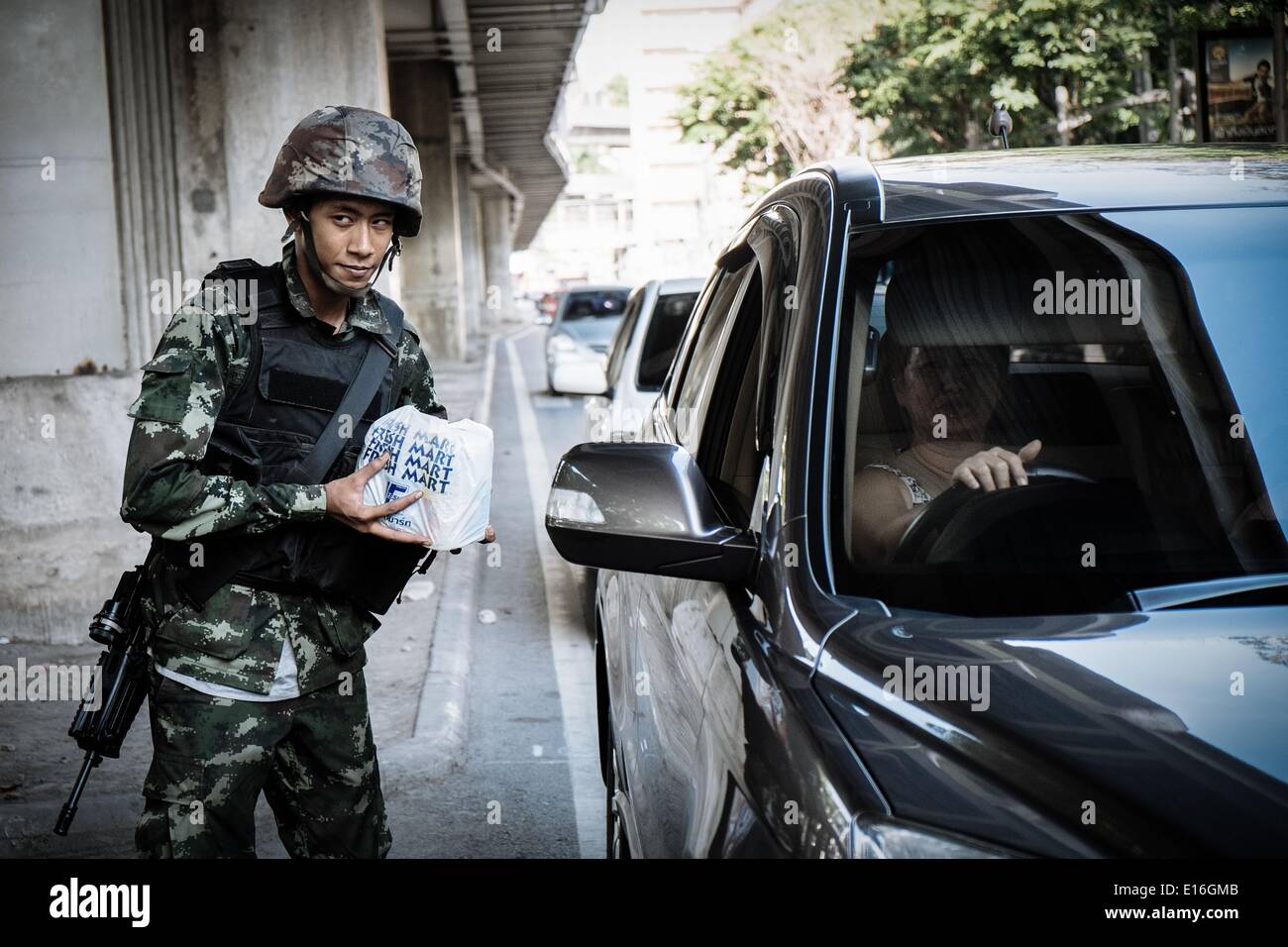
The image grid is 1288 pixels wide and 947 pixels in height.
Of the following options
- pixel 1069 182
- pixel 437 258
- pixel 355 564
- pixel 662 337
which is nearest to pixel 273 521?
pixel 355 564

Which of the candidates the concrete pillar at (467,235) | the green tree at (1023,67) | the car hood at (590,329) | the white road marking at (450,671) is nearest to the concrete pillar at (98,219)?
the white road marking at (450,671)

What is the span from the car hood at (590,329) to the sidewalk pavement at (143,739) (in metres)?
14.6

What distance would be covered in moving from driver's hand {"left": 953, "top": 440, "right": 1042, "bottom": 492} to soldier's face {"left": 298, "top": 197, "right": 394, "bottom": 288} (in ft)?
4.00

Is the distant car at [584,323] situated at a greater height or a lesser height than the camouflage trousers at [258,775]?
greater

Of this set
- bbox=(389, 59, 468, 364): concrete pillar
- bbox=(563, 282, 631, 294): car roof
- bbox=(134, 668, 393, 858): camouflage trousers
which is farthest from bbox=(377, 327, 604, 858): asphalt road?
bbox=(389, 59, 468, 364): concrete pillar

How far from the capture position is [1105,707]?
1743mm

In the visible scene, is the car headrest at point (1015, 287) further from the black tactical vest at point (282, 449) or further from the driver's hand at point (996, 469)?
the black tactical vest at point (282, 449)

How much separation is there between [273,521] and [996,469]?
1343 millimetres

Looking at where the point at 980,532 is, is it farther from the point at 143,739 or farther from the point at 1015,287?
the point at 143,739

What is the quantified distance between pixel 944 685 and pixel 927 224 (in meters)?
1.03

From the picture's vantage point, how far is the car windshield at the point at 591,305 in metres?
23.8

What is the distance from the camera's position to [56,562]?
23.1ft

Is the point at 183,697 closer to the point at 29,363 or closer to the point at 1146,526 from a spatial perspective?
the point at 1146,526

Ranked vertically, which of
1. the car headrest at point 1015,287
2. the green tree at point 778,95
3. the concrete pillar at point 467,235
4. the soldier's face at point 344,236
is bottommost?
the car headrest at point 1015,287
